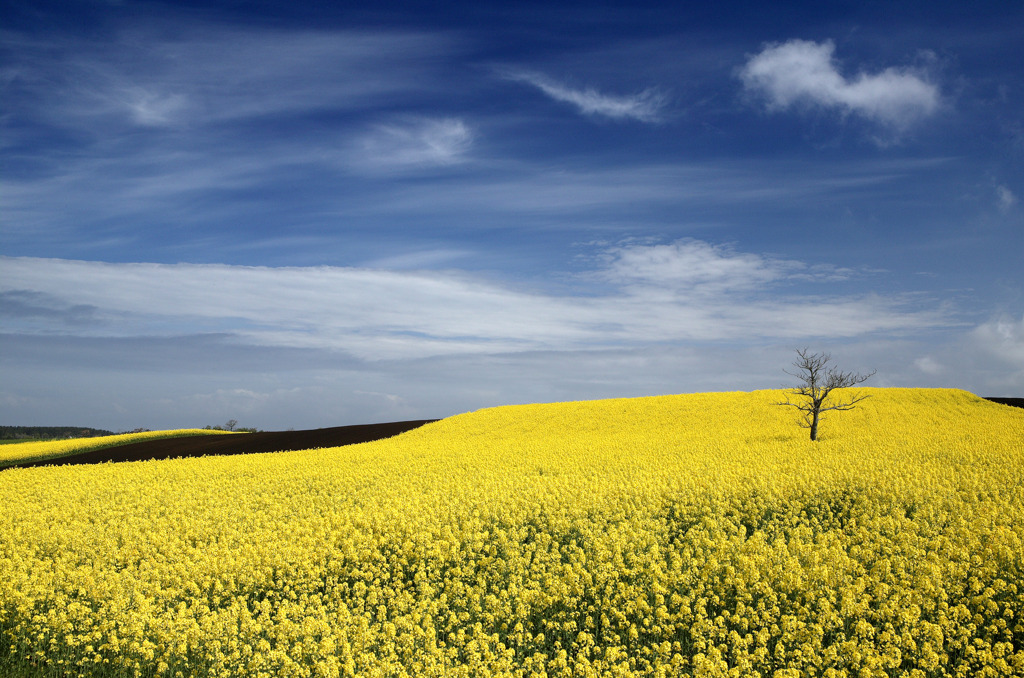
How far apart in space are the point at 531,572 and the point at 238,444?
37156mm

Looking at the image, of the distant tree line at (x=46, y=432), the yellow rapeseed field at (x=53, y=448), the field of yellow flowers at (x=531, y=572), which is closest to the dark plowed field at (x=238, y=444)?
the yellow rapeseed field at (x=53, y=448)

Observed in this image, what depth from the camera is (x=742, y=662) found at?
7.12m

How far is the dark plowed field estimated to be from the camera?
38.1 metres

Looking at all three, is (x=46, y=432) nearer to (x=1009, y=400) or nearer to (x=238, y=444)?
(x=238, y=444)

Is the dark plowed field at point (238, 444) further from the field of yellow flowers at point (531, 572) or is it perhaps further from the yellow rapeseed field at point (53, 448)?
the field of yellow flowers at point (531, 572)

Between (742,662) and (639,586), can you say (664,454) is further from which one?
(742,662)

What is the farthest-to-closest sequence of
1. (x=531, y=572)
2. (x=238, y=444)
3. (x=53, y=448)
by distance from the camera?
1. (x=53, y=448)
2. (x=238, y=444)
3. (x=531, y=572)

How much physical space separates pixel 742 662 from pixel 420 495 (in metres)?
10.4

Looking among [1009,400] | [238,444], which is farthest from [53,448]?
[1009,400]

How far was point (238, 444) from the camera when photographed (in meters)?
42.3

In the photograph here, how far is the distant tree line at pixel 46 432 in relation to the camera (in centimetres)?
7031

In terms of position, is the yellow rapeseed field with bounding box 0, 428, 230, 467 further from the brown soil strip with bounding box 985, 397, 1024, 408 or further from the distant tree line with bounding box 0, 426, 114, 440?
the brown soil strip with bounding box 985, 397, 1024, 408

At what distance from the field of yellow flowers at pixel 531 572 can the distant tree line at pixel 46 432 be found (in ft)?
192

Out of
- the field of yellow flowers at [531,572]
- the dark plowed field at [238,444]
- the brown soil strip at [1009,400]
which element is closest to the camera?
the field of yellow flowers at [531,572]
